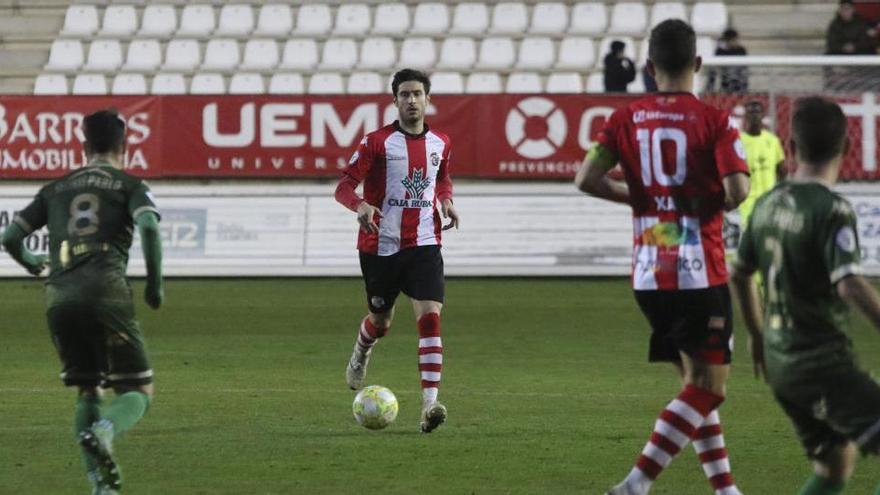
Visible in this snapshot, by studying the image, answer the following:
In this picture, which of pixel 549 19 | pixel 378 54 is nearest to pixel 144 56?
pixel 378 54

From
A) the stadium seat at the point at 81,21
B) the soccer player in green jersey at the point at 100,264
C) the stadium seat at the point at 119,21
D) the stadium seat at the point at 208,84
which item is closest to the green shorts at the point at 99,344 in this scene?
the soccer player in green jersey at the point at 100,264

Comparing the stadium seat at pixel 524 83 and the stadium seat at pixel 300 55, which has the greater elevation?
the stadium seat at pixel 300 55

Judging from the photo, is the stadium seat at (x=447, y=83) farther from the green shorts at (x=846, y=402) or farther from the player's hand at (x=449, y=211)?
the green shorts at (x=846, y=402)

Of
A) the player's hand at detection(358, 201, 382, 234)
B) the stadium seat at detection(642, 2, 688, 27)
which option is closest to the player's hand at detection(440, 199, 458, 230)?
the player's hand at detection(358, 201, 382, 234)

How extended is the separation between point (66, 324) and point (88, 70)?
20.9m

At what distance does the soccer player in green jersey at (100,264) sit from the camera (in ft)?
23.9

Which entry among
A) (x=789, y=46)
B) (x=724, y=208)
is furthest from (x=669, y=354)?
(x=789, y=46)

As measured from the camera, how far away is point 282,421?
1037 centimetres

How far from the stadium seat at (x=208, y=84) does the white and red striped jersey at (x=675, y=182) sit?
19.8m

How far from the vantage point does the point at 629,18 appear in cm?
2678

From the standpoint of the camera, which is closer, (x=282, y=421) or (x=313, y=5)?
(x=282, y=421)

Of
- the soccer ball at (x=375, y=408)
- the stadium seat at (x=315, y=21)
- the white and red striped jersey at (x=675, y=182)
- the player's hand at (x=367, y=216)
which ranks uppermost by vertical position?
the stadium seat at (x=315, y=21)

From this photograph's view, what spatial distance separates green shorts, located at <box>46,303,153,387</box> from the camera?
7.32 metres

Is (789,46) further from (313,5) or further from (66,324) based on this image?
(66,324)
